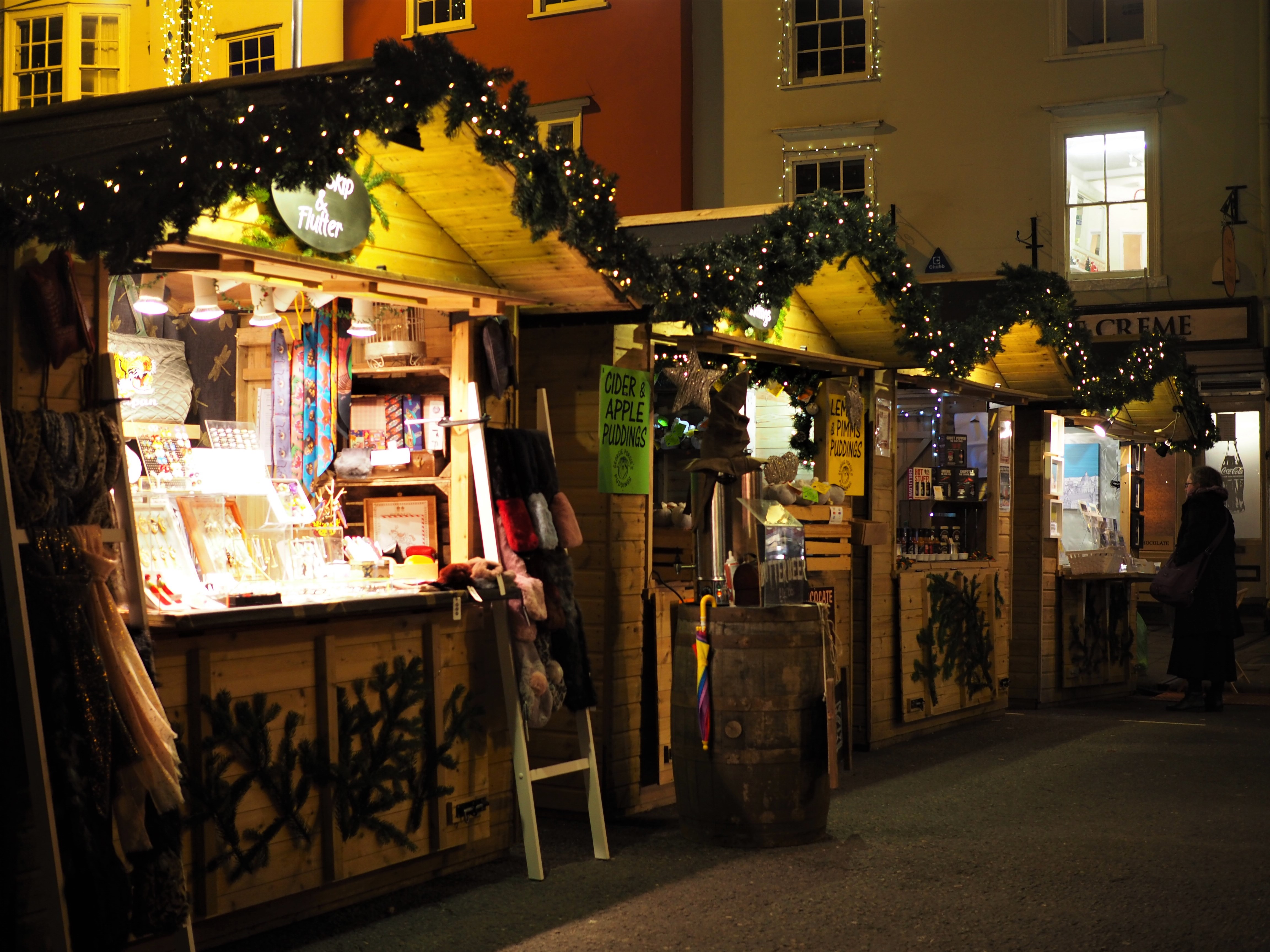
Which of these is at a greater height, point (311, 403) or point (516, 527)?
point (311, 403)

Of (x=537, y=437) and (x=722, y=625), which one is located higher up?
(x=537, y=437)

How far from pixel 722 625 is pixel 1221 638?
6054mm

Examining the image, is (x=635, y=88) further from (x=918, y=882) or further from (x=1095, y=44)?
(x=918, y=882)

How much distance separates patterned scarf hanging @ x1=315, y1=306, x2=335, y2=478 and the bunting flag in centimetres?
176

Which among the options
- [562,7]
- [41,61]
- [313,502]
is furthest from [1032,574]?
[41,61]

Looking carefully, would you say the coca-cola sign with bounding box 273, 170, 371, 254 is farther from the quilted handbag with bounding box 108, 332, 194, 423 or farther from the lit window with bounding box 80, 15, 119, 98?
the lit window with bounding box 80, 15, 119, 98

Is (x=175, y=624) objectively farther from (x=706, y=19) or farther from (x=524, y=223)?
(x=706, y=19)

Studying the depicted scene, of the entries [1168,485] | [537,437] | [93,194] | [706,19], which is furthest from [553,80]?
[93,194]

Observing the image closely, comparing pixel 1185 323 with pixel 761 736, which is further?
pixel 1185 323

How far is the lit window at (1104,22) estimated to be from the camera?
57.6 ft

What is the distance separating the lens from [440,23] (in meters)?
19.1

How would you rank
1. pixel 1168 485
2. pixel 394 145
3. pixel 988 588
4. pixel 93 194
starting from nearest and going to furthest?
1. pixel 93 194
2. pixel 394 145
3. pixel 988 588
4. pixel 1168 485

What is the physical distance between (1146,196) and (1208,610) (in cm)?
864

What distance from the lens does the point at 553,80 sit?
1862 cm
